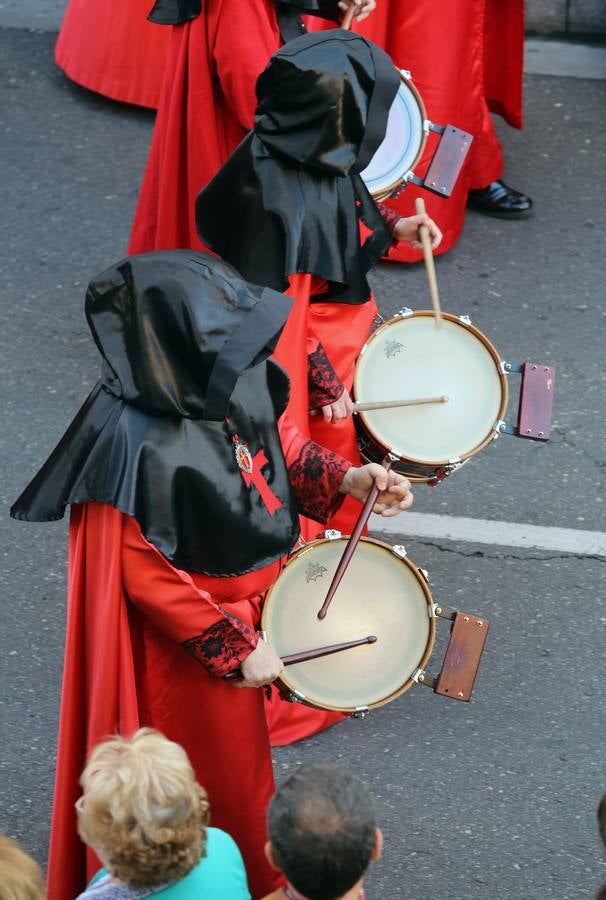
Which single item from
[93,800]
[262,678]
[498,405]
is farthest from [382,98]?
[93,800]

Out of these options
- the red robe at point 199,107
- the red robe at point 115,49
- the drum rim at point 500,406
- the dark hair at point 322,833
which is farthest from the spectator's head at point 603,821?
the red robe at point 115,49

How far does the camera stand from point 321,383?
353cm

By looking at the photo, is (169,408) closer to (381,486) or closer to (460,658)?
(381,486)

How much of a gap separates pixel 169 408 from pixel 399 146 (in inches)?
72.0

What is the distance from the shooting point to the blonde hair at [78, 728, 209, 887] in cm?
219

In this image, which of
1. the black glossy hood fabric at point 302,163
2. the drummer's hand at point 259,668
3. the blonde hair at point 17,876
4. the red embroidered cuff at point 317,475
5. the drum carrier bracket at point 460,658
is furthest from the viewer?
the black glossy hood fabric at point 302,163

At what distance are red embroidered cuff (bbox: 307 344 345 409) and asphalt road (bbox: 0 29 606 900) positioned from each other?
90 centimetres

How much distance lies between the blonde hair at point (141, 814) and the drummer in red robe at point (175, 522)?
387mm

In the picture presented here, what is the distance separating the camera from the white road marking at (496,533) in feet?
14.2

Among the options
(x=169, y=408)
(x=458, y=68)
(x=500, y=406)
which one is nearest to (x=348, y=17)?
(x=458, y=68)

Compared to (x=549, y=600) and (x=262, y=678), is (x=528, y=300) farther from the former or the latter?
(x=262, y=678)

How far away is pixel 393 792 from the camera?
11.5 feet

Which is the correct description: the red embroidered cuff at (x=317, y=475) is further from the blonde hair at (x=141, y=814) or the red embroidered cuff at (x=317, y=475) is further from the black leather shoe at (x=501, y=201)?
the black leather shoe at (x=501, y=201)

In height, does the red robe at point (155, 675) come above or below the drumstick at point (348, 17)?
below
